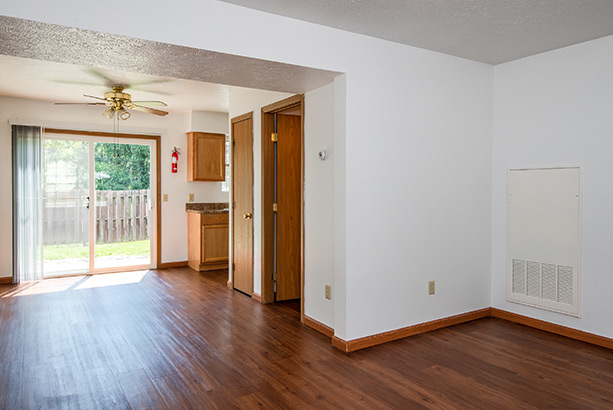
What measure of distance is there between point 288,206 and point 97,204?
3.23 meters

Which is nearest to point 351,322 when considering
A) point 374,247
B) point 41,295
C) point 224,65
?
point 374,247

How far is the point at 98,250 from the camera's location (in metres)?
6.36

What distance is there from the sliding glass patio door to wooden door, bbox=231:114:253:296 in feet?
6.83

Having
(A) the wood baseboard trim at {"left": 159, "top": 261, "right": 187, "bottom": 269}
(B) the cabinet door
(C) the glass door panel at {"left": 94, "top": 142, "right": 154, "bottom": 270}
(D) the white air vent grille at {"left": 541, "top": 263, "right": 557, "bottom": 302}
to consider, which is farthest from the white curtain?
(D) the white air vent grille at {"left": 541, "top": 263, "right": 557, "bottom": 302}

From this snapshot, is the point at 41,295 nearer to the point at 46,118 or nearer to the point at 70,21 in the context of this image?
the point at 46,118

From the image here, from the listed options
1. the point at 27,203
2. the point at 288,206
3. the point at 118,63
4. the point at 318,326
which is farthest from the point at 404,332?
the point at 27,203

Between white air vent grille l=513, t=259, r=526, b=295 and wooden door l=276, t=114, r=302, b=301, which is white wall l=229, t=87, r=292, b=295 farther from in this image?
white air vent grille l=513, t=259, r=526, b=295

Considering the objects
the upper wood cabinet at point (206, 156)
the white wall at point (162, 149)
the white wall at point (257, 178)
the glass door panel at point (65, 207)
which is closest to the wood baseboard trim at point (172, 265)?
the white wall at point (162, 149)

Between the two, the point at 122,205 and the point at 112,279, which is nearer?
the point at 112,279

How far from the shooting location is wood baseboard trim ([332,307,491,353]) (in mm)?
3311

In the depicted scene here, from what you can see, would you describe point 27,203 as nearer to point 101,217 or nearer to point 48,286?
point 101,217

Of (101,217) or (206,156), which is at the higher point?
(206,156)

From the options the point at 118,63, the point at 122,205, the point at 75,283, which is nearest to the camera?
the point at 118,63

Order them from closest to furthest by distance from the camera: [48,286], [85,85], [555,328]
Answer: [555,328] < [85,85] < [48,286]
